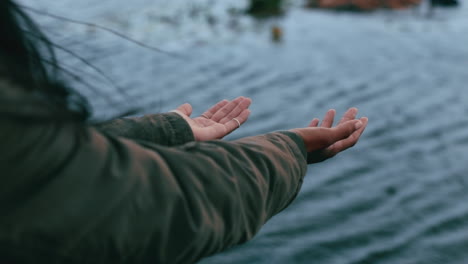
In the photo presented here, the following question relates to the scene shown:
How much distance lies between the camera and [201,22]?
7.89m

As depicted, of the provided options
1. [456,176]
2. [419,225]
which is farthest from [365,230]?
[456,176]

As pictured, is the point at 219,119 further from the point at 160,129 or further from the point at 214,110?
the point at 160,129

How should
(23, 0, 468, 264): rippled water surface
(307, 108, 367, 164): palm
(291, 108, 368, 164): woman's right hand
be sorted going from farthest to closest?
(23, 0, 468, 264): rippled water surface
(307, 108, 367, 164): palm
(291, 108, 368, 164): woman's right hand

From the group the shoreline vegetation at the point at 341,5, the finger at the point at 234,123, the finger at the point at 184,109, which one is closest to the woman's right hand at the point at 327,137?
the finger at the point at 234,123

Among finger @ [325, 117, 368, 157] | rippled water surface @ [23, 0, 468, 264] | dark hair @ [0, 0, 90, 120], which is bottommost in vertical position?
rippled water surface @ [23, 0, 468, 264]

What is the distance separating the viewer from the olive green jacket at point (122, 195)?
0.82 meters

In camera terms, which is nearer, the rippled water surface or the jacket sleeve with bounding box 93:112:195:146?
the jacket sleeve with bounding box 93:112:195:146

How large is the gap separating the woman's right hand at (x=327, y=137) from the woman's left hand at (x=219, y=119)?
11.0 inches

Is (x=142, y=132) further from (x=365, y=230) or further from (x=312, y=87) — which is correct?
(x=312, y=87)

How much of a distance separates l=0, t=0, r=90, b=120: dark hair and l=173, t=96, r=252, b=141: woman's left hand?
1.97 ft

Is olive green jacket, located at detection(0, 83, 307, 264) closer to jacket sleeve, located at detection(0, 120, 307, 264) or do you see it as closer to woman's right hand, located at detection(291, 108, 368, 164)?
jacket sleeve, located at detection(0, 120, 307, 264)

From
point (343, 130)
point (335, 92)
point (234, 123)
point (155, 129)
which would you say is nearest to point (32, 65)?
point (155, 129)

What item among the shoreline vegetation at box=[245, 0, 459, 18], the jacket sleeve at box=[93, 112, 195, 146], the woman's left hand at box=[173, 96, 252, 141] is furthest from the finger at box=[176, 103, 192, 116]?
the shoreline vegetation at box=[245, 0, 459, 18]

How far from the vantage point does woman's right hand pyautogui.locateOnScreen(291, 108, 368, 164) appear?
5.06ft
